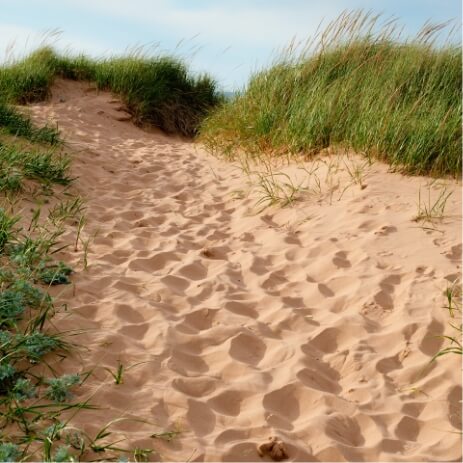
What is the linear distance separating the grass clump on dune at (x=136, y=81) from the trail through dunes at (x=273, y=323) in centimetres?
462

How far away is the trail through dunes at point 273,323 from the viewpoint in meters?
2.43

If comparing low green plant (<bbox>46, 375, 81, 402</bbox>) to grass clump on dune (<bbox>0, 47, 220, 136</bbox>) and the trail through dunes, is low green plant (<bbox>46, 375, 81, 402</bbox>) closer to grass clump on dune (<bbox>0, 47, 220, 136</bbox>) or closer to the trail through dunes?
the trail through dunes

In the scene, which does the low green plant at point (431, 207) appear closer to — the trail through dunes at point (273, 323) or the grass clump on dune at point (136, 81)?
the trail through dunes at point (273, 323)

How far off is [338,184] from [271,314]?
2008 mm

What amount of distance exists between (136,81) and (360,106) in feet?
16.7

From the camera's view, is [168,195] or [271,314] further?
[168,195]

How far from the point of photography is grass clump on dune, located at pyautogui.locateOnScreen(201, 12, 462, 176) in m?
5.12

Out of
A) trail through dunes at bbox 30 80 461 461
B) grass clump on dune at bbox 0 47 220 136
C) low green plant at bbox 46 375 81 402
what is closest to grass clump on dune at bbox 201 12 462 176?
trail through dunes at bbox 30 80 461 461

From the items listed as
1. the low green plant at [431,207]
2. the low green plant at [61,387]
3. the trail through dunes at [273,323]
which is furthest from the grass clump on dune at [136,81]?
the low green plant at [61,387]

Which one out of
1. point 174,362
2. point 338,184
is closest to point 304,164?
point 338,184

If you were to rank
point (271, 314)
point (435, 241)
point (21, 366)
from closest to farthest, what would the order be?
point (21, 366)
point (271, 314)
point (435, 241)

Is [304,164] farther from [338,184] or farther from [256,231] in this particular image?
Answer: [256,231]

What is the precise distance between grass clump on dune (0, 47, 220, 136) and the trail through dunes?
4623 millimetres

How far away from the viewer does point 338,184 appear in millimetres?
5074
